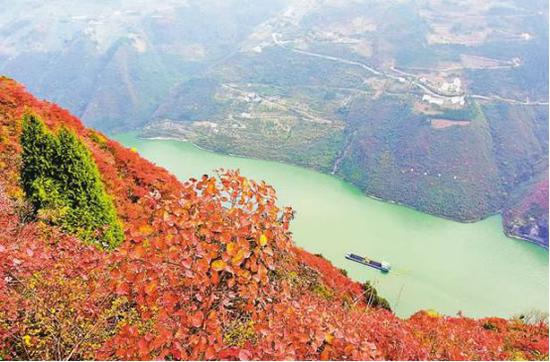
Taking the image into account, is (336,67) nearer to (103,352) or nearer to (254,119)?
(254,119)

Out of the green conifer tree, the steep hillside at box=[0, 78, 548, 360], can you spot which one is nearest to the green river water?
the green conifer tree

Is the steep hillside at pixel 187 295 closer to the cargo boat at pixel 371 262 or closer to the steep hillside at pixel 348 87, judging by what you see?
the cargo boat at pixel 371 262

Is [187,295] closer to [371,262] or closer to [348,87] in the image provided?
[371,262]

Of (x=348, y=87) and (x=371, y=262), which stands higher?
(x=371, y=262)

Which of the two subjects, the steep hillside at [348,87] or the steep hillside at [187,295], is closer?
the steep hillside at [187,295]

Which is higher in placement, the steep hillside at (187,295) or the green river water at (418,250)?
the steep hillside at (187,295)

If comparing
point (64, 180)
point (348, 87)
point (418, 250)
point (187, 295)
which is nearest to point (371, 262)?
point (418, 250)

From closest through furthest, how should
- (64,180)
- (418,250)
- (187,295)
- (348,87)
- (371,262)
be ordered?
(187,295)
(64,180)
(371,262)
(418,250)
(348,87)

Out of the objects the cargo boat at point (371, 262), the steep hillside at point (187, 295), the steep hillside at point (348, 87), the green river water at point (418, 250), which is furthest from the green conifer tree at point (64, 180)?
the steep hillside at point (348, 87)
